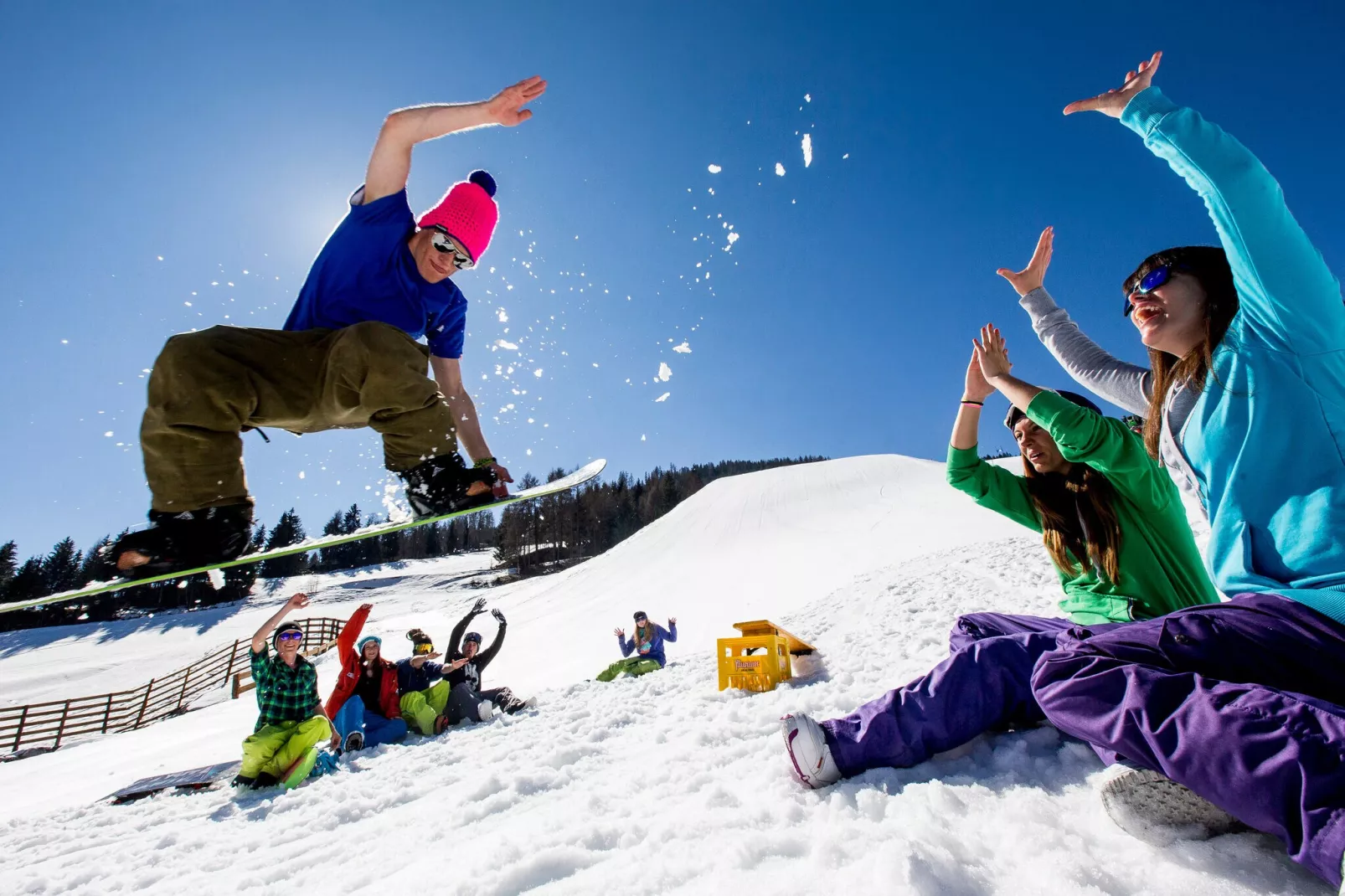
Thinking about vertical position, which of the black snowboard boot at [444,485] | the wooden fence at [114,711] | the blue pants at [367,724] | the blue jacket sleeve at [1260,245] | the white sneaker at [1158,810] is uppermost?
the blue jacket sleeve at [1260,245]

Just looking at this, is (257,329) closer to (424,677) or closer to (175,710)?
(424,677)

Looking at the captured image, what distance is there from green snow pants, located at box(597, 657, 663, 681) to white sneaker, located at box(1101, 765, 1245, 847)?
698 cm

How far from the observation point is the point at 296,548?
3.38 m

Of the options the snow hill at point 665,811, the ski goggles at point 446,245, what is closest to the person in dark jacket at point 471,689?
the snow hill at point 665,811

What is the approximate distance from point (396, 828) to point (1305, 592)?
12.5 feet

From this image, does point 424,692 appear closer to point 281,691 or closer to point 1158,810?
point 281,691

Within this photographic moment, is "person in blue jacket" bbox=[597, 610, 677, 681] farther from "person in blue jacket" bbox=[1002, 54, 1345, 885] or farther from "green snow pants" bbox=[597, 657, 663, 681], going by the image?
"person in blue jacket" bbox=[1002, 54, 1345, 885]

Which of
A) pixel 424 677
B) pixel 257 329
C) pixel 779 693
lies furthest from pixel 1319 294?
pixel 424 677

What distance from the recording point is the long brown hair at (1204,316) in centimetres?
176

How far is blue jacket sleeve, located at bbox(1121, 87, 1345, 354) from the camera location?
1503 millimetres

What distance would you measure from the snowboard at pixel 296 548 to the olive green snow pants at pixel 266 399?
0.37 m

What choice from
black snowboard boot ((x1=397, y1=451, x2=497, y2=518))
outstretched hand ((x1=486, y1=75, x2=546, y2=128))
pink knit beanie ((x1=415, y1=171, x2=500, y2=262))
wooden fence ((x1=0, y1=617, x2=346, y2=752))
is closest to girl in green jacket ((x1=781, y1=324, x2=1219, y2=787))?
black snowboard boot ((x1=397, y1=451, x2=497, y2=518))

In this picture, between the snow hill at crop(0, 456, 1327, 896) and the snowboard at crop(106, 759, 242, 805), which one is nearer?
the snow hill at crop(0, 456, 1327, 896)

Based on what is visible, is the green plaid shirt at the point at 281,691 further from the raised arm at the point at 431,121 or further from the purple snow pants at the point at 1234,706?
the purple snow pants at the point at 1234,706
